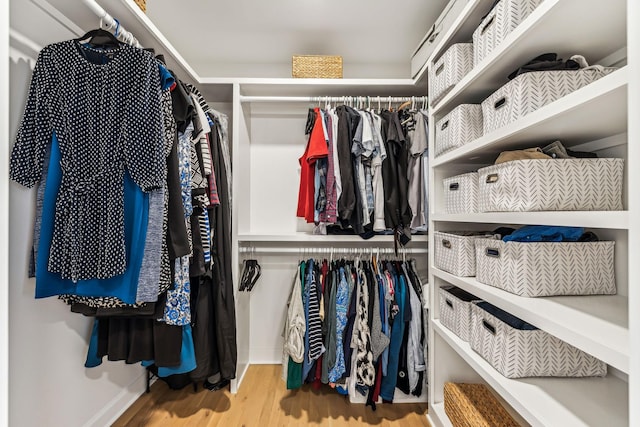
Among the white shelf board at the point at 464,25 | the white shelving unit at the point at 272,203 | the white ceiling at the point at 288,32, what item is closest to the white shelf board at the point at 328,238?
the white shelving unit at the point at 272,203

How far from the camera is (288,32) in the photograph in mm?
1915

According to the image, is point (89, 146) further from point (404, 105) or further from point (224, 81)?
point (404, 105)

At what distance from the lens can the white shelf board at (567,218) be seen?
61 cm

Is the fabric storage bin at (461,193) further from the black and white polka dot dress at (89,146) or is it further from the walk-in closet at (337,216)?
the black and white polka dot dress at (89,146)

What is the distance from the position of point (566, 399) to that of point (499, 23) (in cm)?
124

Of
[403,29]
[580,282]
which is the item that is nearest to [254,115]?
[403,29]

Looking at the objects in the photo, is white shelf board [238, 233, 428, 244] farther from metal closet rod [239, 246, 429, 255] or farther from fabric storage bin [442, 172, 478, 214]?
fabric storage bin [442, 172, 478, 214]

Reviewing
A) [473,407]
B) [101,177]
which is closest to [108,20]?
[101,177]

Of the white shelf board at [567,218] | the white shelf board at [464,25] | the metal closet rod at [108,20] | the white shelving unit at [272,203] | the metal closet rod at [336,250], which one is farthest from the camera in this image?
the white shelving unit at [272,203]

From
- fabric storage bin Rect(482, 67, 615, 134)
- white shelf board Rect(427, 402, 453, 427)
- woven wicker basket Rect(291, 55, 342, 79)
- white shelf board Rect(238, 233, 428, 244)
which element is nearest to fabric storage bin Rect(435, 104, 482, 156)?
fabric storage bin Rect(482, 67, 615, 134)

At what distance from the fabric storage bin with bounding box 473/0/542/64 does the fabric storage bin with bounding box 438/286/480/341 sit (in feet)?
3.35

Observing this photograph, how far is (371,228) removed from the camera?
1.73 metres

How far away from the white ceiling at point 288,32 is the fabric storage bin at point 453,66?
52 cm

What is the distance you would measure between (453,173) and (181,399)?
2.04 m
